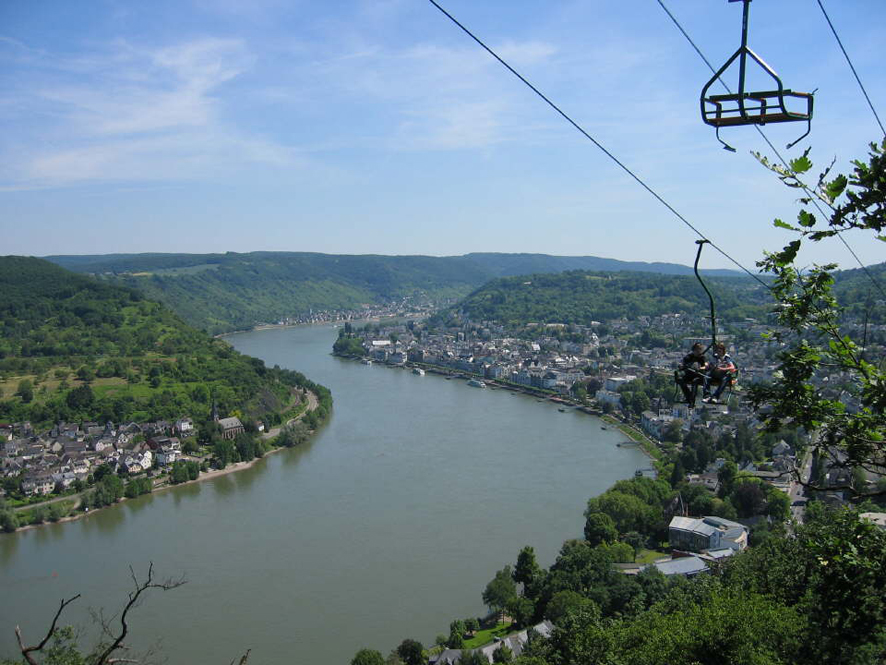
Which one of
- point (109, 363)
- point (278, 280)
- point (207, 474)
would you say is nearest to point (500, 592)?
point (207, 474)

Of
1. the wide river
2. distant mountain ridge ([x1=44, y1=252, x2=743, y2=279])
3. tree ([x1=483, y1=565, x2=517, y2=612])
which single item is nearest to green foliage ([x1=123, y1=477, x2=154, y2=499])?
the wide river

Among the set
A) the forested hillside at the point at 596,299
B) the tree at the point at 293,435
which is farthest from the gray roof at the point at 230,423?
the forested hillside at the point at 596,299

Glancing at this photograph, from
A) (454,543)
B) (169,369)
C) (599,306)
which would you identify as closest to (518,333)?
(599,306)

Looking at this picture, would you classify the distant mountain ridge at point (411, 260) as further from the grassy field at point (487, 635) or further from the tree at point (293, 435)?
the grassy field at point (487, 635)

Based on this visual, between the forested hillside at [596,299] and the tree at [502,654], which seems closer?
the tree at [502,654]

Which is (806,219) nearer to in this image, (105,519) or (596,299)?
(105,519)

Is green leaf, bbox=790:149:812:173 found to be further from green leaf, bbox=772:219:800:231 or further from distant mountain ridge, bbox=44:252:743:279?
distant mountain ridge, bbox=44:252:743:279
